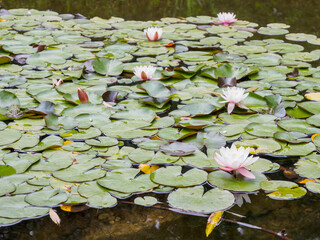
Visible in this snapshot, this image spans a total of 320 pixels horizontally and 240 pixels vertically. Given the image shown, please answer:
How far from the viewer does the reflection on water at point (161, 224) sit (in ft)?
5.40

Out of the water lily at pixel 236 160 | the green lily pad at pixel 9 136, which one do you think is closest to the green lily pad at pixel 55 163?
the green lily pad at pixel 9 136

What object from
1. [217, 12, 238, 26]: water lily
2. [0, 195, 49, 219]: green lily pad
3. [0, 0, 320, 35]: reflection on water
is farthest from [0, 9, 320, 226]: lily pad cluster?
[0, 0, 320, 35]: reflection on water

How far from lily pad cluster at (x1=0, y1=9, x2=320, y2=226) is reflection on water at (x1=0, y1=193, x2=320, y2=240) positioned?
50mm

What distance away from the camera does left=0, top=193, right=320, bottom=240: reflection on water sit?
165 centimetres

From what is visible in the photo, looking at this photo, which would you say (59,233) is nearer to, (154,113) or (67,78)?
(154,113)

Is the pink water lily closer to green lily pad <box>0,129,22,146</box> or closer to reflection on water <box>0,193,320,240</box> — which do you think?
green lily pad <box>0,129,22,146</box>

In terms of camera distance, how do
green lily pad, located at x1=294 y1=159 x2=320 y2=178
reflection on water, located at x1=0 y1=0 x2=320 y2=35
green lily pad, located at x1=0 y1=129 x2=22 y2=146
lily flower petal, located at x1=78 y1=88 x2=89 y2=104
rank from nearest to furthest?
green lily pad, located at x1=294 y1=159 x2=320 y2=178 < green lily pad, located at x1=0 y1=129 x2=22 y2=146 < lily flower petal, located at x1=78 y1=88 x2=89 y2=104 < reflection on water, located at x1=0 y1=0 x2=320 y2=35

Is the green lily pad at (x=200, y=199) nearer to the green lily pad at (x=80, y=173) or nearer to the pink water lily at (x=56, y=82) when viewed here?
the green lily pad at (x=80, y=173)

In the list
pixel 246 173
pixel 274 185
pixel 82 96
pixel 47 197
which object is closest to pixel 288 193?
pixel 274 185

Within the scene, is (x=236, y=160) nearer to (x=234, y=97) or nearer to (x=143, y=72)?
(x=234, y=97)

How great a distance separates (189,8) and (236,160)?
13.9 feet

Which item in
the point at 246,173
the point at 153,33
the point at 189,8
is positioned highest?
the point at 189,8

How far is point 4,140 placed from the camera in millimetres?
2287

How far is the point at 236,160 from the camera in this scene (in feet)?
6.20
